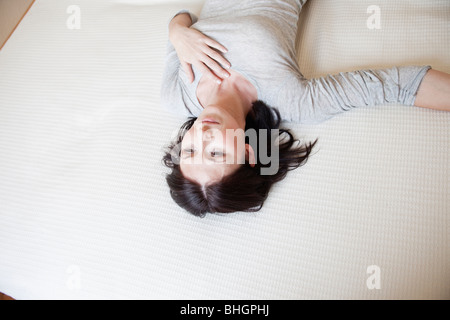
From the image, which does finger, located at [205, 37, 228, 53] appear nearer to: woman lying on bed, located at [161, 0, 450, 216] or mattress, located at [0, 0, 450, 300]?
woman lying on bed, located at [161, 0, 450, 216]

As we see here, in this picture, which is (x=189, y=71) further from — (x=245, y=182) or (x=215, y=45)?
(x=245, y=182)

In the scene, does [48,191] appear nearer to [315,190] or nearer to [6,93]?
[6,93]

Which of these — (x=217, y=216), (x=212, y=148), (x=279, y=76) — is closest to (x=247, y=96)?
(x=279, y=76)

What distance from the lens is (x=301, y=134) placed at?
3.07 ft

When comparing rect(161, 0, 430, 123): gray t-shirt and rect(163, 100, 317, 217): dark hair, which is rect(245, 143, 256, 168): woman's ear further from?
rect(161, 0, 430, 123): gray t-shirt

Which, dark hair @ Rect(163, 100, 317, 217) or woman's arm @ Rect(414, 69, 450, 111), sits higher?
woman's arm @ Rect(414, 69, 450, 111)

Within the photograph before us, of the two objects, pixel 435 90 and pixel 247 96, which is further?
pixel 247 96

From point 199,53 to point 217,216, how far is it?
19.2 inches

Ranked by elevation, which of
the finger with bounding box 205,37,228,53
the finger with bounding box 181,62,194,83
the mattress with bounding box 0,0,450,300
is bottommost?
the mattress with bounding box 0,0,450,300

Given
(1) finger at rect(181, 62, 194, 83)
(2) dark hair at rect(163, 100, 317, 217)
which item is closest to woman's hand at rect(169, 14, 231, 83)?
(1) finger at rect(181, 62, 194, 83)

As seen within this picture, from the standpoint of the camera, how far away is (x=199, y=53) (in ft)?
3.08

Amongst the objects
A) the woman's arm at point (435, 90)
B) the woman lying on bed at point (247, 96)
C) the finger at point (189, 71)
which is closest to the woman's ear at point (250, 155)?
the woman lying on bed at point (247, 96)

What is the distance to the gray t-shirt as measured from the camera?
84cm

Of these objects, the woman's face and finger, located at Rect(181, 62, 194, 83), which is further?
finger, located at Rect(181, 62, 194, 83)
